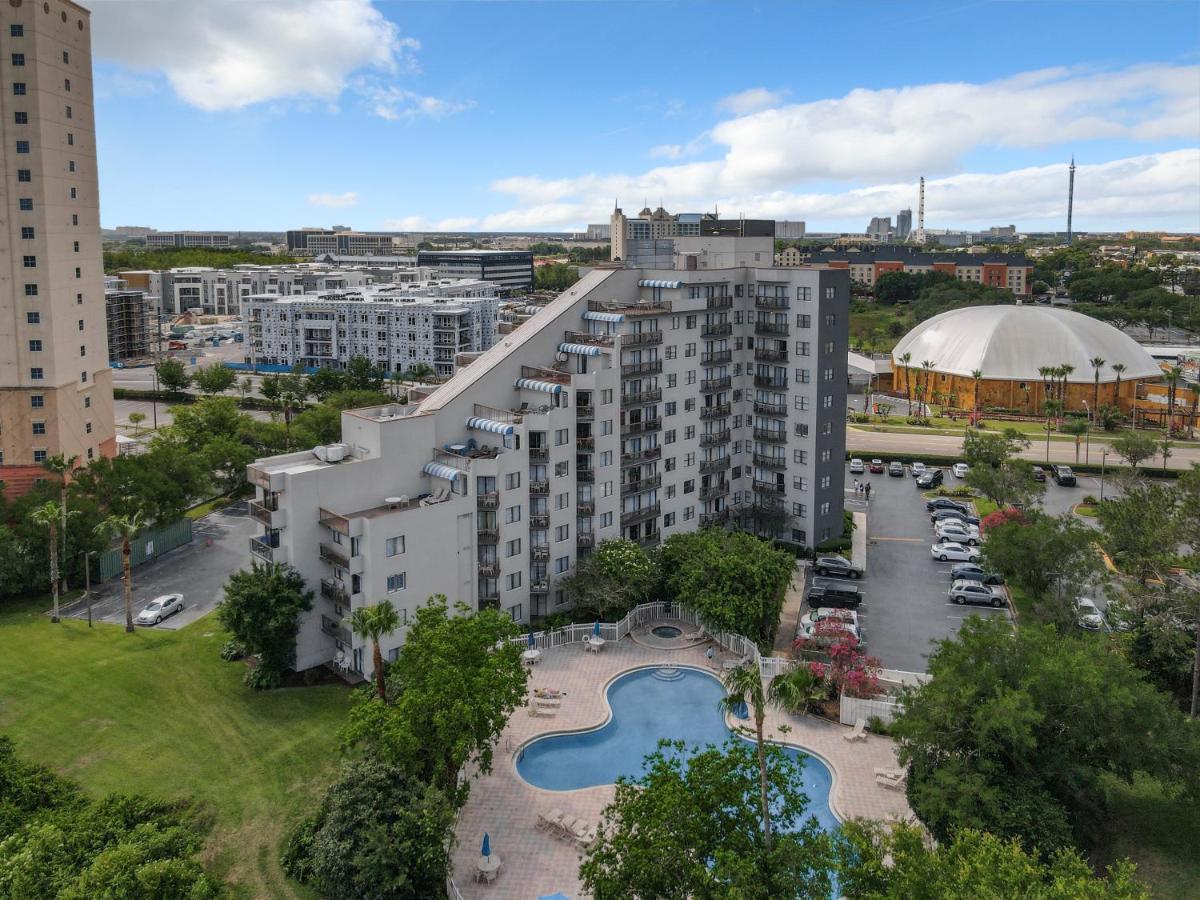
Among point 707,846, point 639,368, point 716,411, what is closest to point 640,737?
point 707,846

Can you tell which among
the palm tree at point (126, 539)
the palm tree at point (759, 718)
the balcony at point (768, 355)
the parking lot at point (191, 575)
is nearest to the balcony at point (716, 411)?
the balcony at point (768, 355)

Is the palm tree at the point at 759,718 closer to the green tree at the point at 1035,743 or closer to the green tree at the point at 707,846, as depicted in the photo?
the green tree at the point at 707,846

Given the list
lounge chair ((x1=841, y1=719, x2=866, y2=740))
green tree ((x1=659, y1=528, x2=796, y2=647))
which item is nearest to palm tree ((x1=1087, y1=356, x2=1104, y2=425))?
green tree ((x1=659, y1=528, x2=796, y2=647))

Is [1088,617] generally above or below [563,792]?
above

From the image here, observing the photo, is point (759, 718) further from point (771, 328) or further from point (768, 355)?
point (771, 328)

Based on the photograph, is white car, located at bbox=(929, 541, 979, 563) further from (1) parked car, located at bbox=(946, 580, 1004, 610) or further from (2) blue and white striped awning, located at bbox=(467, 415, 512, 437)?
(2) blue and white striped awning, located at bbox=(467, 415, 512, 437)
